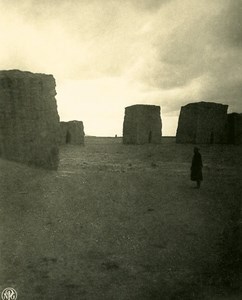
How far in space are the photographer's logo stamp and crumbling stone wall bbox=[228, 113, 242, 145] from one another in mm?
29533

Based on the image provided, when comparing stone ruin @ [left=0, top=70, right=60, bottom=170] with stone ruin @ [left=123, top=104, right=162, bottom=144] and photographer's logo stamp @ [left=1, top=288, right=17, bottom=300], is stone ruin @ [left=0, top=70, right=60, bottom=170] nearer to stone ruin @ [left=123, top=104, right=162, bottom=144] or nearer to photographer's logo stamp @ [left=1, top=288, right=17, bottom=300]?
photographer's logo stamp @ [left=1, top=288, right=17, bottom=300]

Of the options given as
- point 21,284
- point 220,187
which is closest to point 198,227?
point 21,284

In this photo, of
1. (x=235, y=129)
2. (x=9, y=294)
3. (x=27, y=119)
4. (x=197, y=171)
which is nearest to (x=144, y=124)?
(x=235, y=129)

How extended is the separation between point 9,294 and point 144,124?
2776 cm

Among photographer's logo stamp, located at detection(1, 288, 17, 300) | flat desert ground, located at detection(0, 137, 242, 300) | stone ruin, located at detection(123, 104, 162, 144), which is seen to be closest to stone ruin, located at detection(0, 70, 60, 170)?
flat desert ground, located at detection(0, 137, 242, 300)

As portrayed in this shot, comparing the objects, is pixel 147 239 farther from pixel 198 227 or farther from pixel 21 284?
pixel 21 284

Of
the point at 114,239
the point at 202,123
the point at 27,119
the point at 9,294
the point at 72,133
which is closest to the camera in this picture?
the point at 9,294

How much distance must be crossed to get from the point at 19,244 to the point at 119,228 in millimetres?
1835

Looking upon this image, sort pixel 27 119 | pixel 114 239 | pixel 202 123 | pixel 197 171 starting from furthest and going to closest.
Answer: pixel 202 123, pixel 197 171, pixel 27 119, pixel 114 239

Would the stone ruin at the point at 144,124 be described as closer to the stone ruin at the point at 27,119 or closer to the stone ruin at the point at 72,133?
the stone ruin at the point at 72,133

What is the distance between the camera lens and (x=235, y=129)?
31.9 m

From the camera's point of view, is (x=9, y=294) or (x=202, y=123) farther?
(x=202, y=123)

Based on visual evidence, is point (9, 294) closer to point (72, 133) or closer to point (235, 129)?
point (72, 133)

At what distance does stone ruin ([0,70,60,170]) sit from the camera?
10438 millimetres
